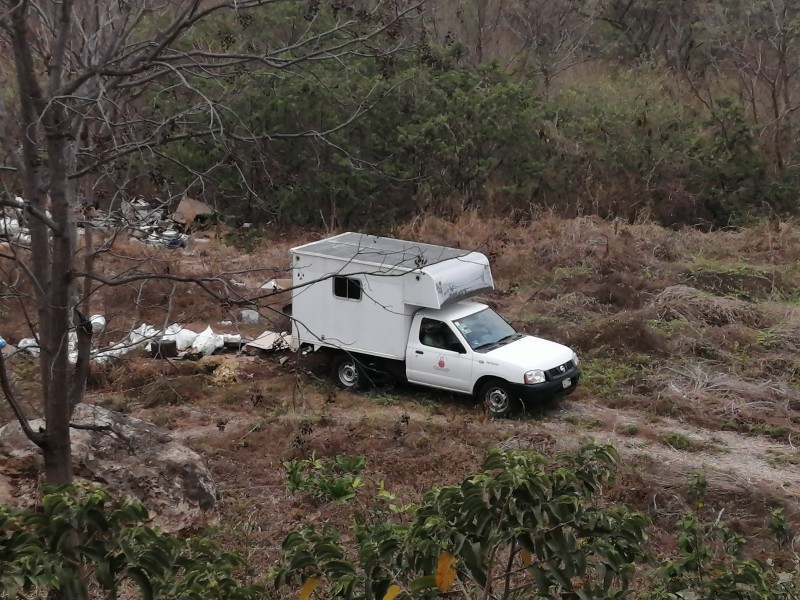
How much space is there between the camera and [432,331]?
1368 centimetres

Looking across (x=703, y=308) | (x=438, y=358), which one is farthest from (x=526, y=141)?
(x=438, y=358)

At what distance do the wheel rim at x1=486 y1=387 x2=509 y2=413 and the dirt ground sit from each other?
1.15 ft

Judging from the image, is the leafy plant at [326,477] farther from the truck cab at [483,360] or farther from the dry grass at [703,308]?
the dry grass at [703,308]

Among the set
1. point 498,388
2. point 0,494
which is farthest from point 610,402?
point 0,494

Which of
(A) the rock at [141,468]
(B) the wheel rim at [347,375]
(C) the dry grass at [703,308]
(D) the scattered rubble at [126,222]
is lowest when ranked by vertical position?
(B) the wheel rim at [347,375]

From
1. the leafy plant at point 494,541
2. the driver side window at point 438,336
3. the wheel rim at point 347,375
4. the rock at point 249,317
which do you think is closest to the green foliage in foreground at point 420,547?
the leafy plant at point 494,541

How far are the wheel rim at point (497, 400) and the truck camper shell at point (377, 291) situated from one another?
143 centimetres

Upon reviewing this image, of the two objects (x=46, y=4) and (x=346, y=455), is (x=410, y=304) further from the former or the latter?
(x=46, y=4)

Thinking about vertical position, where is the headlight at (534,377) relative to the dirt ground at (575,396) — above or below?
above

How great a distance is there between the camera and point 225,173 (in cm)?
2164

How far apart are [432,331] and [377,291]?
40.1 inches

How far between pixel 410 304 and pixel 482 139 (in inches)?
463

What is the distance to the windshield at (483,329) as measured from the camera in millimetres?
13539

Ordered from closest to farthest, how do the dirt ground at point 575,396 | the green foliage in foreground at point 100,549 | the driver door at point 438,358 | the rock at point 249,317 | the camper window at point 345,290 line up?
1. the green foliage in foreground at point 100,549
2. the dirt ground at point 575,396
3. the driver door at point 438,358
4. the camper window at point 345,290
5. the rock at point 249,317
